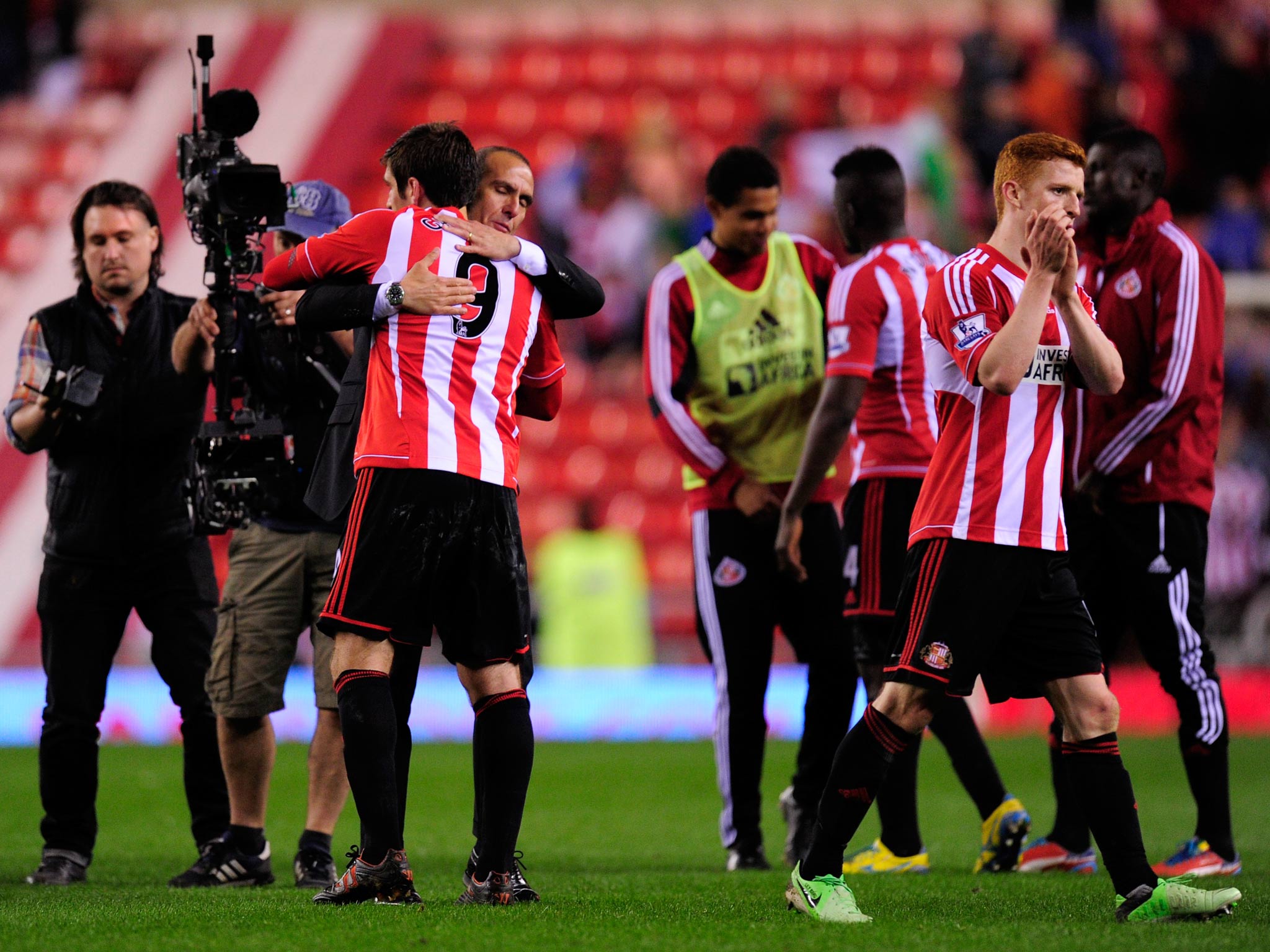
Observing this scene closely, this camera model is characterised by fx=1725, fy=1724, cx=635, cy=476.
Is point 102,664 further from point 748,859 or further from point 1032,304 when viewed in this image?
point 1032,304

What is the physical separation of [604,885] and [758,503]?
5.03ft

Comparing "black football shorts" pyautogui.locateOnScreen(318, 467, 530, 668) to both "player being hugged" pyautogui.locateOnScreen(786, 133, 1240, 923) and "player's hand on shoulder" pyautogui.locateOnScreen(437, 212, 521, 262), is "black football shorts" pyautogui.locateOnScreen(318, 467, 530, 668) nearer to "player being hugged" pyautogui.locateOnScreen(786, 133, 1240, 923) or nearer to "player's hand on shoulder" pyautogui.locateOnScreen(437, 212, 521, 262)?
"player's hand on shoulder" pyautogui.locateOnScreen(437, 212, 521, 262)

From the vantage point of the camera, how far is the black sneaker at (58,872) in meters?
5.47

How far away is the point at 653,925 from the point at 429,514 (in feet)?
3.80

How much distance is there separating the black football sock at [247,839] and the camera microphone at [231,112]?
218 centimetres

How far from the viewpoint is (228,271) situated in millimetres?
5281

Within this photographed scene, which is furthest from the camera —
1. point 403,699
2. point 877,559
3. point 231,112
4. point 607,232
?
point 607,232

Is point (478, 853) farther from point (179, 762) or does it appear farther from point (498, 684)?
point (179, 762)

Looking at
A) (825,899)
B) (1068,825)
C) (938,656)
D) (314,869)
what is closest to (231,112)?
(314,869)

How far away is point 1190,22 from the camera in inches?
708

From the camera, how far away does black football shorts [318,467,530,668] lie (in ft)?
14.2

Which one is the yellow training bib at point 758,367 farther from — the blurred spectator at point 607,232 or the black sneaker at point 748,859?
the blurred spectator at point 607,232

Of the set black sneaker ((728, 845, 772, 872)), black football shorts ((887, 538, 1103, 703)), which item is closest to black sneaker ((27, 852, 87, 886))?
black sneaker ((728, 845, 772, 872))

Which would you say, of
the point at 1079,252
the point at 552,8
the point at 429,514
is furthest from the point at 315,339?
the point at 552,8
